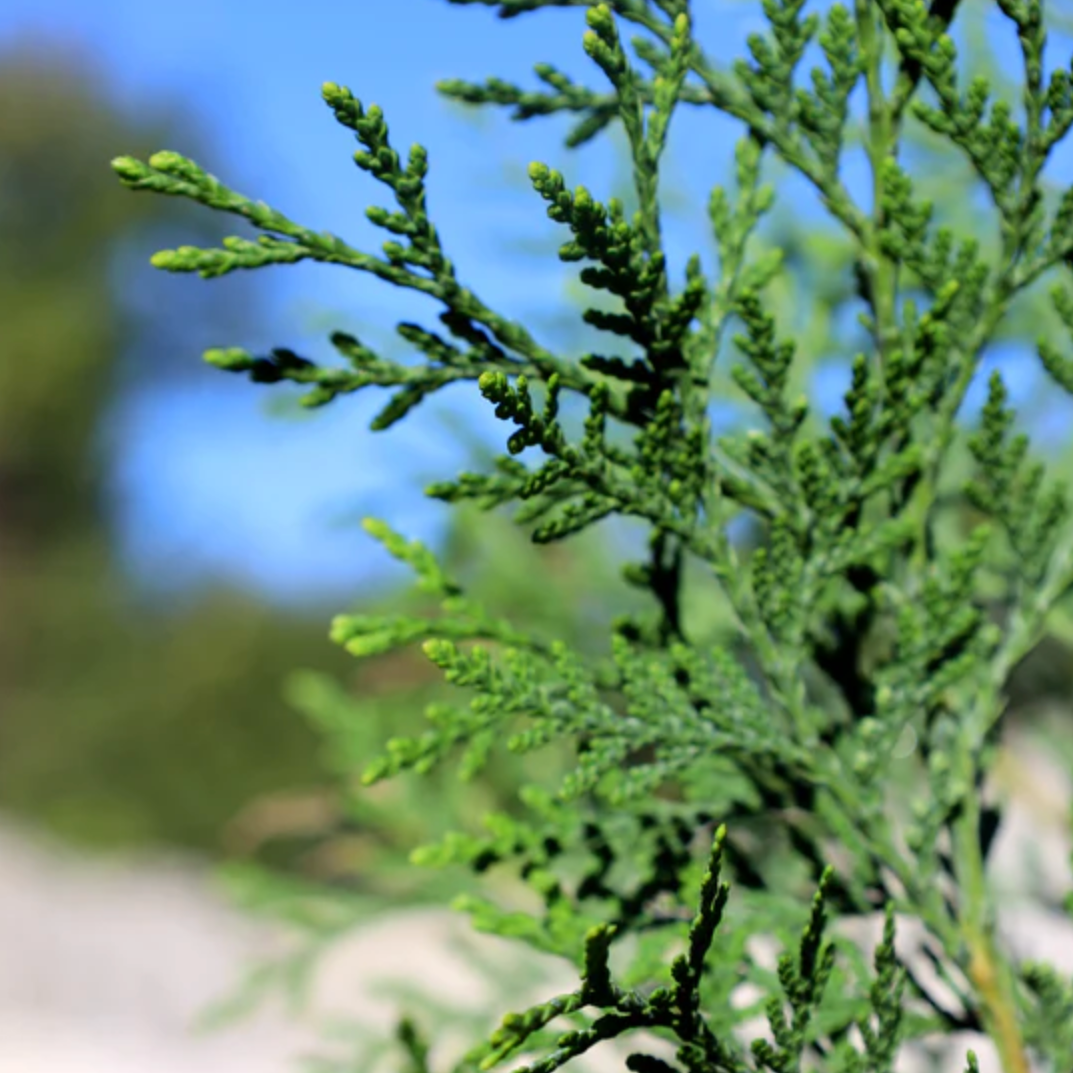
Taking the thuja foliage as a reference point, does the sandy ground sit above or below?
above

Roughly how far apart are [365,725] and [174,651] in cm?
1110

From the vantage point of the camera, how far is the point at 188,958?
305 inches

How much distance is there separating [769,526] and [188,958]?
7.73 meters

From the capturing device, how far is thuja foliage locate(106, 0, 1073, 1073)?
757mm

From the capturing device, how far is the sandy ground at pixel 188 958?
2.10 metres

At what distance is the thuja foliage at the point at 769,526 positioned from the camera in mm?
757

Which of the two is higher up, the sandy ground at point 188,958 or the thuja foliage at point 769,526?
the sandy ground at point 188,958

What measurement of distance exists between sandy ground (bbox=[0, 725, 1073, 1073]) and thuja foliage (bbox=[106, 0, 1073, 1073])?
38 cm

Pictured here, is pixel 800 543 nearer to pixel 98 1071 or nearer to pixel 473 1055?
pixel 473 1055

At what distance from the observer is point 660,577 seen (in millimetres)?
905

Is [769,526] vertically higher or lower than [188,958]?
lower

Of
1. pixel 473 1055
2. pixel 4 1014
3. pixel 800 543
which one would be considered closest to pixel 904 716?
pixel 800 543

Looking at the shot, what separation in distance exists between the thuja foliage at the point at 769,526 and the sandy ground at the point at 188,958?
378 mm

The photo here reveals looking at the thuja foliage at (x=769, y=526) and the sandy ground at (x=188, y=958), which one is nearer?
the thuja foliage at (x=769, y=526)
